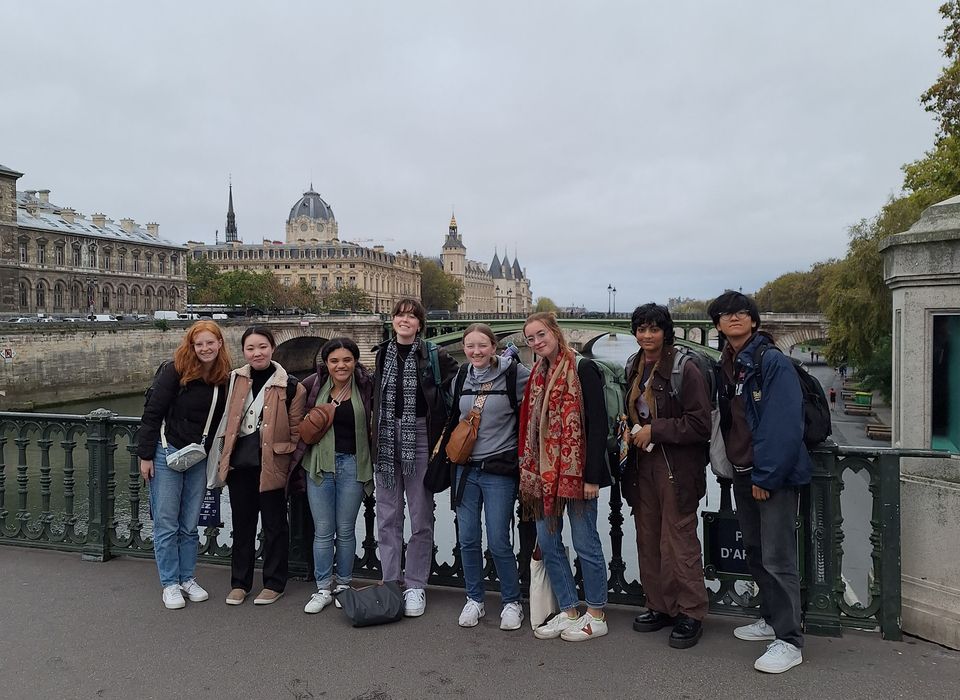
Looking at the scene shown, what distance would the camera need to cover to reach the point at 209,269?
3017 inches

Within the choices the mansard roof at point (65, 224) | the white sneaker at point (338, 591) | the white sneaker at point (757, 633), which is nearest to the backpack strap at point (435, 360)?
the white sneaker at point (338, 591)

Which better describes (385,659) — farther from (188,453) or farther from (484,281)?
(484,281)

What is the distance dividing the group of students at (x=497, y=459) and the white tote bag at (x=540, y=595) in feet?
0.14

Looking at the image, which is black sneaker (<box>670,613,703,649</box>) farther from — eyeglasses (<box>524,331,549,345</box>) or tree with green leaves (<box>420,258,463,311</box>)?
tree with green leaves (<box>420,258,463,311</box>)

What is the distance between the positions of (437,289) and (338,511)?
10778 centimetres

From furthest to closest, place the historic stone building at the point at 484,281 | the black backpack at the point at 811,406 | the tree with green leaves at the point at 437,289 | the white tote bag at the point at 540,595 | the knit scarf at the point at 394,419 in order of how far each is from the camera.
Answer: the historic stone building at the point at 484,281 → the tree with green leaves at the point at 437,289 → the knit scarf at the point at 394,419 → the white tote bag at the point at 540,595 → the black backpack at the point at 811,406

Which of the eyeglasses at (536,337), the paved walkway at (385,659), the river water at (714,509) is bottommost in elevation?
the river water at (714,509)

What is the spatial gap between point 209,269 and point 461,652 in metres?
79.0

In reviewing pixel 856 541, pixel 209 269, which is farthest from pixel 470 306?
pixel 856 541

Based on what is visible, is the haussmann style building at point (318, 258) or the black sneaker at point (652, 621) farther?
the haussmann style building at point (318, 258)

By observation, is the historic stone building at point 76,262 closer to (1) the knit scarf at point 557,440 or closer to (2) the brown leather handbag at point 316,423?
(2) the brown leather handbag at point 316,423

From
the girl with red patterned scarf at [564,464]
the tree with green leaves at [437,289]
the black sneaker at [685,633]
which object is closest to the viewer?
the black sneaker at [685,633]

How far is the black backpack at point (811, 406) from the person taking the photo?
3178mm

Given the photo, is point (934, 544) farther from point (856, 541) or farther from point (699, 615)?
point (856, 541)
